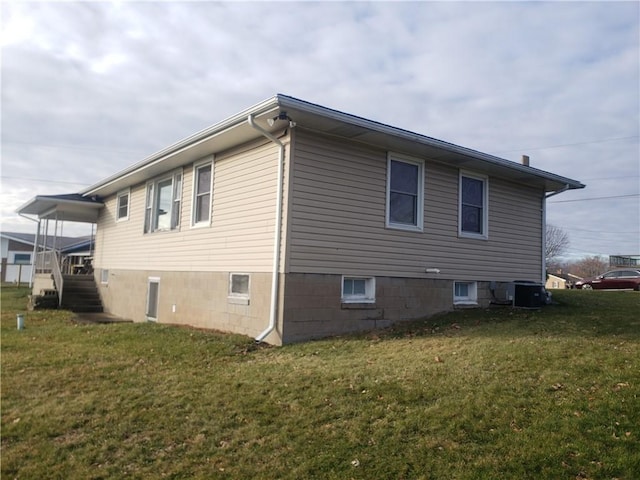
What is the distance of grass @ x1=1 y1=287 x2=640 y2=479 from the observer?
173 inches

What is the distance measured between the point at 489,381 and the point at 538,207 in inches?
354

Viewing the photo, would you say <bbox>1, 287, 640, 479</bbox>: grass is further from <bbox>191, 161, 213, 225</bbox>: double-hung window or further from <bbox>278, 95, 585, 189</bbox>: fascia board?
<bbox>191, 161, 213, 225</bbox>: double-hung window

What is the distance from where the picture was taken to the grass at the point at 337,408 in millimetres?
4391

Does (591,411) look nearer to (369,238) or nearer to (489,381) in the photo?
(489,381)

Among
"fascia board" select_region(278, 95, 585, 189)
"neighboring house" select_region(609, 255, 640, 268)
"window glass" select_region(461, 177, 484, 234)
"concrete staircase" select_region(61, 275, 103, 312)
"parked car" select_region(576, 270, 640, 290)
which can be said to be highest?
"neighboring house" select_region(609, 255, 640, 268)

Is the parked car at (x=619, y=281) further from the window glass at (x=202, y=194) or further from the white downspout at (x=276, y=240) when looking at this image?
the white downspout at (x=276, y=240)

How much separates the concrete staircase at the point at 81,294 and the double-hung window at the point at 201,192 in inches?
282

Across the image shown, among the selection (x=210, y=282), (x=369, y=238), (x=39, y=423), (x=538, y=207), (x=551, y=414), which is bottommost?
(x=39, y=423)

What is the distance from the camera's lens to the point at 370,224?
1004cm

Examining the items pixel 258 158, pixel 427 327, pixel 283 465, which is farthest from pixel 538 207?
pixel 283 465

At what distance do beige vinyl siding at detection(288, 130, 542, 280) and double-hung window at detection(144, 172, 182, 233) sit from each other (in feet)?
16.1

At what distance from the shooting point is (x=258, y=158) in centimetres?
996

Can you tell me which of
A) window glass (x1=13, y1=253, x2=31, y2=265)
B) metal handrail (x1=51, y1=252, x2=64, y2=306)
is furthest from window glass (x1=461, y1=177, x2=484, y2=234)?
window glass (x1=13, y1=253, x2=31, y2=265)

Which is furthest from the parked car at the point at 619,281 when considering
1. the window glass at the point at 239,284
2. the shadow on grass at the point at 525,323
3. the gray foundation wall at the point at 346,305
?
the window glass at the point at 239,284
